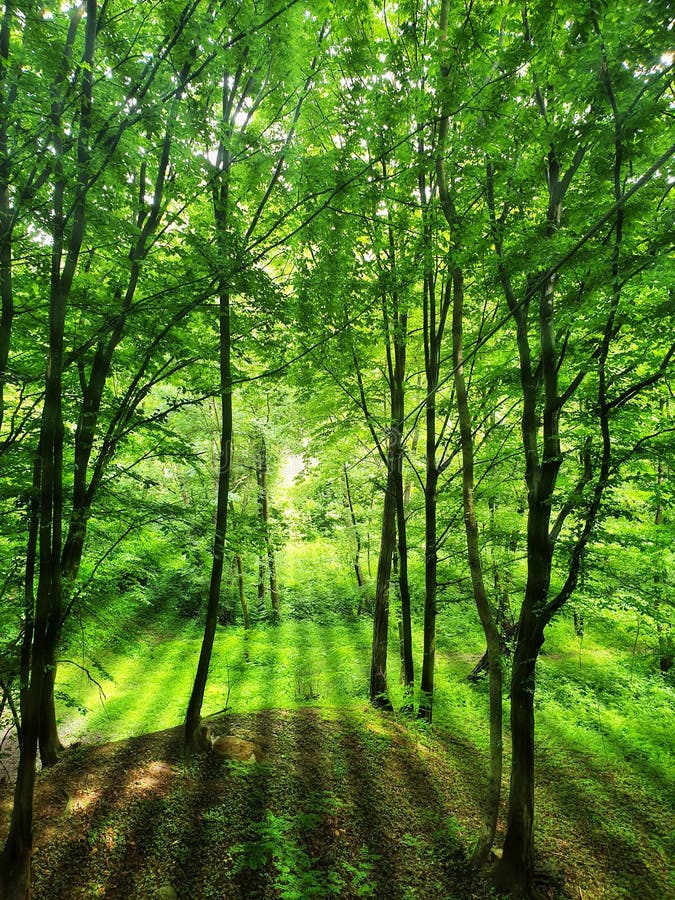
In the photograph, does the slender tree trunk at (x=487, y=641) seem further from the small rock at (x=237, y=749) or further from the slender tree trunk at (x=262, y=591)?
the slender tree trunk at (x=262, y=591)

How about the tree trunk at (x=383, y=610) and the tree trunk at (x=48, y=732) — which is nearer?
the tree trunk at (x=48, y=732)

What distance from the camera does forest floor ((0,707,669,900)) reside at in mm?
3730

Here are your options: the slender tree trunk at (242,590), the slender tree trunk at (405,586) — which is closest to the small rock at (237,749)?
the slender tree trunk at (405,586)

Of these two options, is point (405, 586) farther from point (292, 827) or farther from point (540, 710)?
point (292, 827)

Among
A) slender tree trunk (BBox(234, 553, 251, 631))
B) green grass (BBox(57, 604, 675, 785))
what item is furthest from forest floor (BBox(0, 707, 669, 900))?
slender tree trunk (BBox(234, 553, 251, 631))

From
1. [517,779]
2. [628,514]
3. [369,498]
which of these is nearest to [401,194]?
[628,514]

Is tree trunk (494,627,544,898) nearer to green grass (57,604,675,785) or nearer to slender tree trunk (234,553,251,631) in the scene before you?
green grass (57,604,675,785)

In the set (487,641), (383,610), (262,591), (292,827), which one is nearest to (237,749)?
(292,827)

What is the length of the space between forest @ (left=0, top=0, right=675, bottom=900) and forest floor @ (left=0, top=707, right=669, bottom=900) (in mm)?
35

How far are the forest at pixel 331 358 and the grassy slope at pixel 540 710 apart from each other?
0.07m

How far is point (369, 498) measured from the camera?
48.3ft

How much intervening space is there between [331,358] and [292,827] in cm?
635

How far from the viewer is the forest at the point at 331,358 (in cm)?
308

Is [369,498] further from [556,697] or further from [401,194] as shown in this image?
[401,194]
